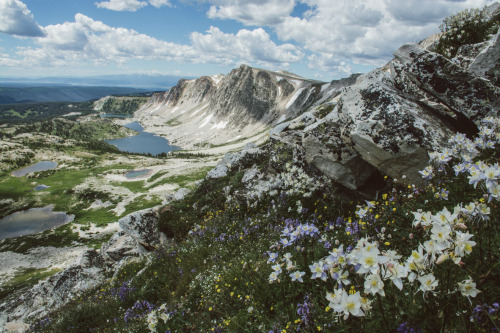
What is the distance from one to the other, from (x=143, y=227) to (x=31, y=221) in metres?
70.1

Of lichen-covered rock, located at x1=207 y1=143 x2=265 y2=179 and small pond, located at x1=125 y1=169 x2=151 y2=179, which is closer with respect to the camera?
lichen-covered rock, located at x1=207 y1=143 x2=265 y2=179

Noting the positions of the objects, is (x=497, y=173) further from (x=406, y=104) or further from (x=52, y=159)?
(x=52, y=159)

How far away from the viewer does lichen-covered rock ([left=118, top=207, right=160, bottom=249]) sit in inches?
663

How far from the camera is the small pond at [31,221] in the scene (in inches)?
2352

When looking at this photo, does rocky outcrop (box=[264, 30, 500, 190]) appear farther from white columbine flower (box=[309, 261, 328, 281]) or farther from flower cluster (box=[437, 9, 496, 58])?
white columbine flower (box=[309, 261, 328, 281])

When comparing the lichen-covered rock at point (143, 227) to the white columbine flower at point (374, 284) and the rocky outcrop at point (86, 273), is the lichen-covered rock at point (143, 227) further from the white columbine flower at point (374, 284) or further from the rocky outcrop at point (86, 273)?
the white columbine flower at point (374, 284)

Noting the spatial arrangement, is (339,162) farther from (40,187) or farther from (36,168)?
(36,168)

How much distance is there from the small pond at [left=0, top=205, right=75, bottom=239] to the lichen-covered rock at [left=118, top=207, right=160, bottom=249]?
57812 millimetres

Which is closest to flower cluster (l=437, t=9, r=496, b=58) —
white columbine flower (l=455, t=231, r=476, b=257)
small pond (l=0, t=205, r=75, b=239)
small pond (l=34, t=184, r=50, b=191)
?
white columbine flower (l=455, t=231, r=476, b=257)

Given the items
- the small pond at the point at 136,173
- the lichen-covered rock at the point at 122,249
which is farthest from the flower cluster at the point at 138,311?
the small pond at the point at 136,173

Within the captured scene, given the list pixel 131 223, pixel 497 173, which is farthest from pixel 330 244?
pixel 131 223

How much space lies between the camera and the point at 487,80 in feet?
26.5

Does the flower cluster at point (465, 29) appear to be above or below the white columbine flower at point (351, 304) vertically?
above

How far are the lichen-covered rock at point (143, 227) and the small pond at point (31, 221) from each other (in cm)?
5781
